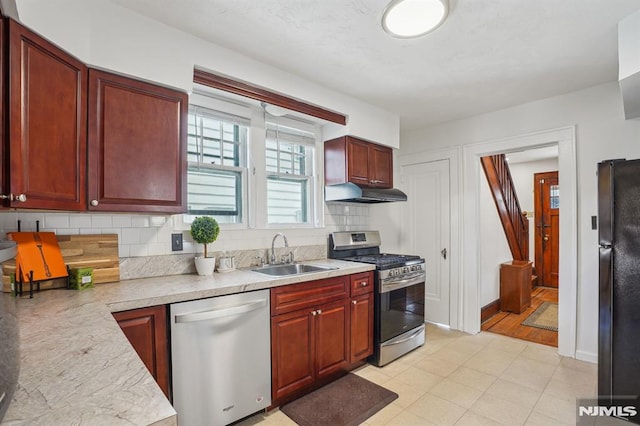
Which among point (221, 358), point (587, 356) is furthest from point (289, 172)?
point (587, 356)

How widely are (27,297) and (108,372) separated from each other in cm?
121

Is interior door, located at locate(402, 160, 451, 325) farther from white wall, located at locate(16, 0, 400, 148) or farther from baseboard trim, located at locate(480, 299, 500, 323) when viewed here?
white wall, located at locate(16, 0, 400, 148)

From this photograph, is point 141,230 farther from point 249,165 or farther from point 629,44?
point 629,44

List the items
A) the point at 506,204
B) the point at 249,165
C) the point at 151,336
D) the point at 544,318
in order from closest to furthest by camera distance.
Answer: the point at 151,336 < the point at 249,165 < the point at 544,318 < the point at 506,204

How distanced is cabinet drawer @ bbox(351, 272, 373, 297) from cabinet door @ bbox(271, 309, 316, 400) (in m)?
0.49

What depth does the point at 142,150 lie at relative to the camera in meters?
1.88

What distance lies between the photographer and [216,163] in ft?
8.69

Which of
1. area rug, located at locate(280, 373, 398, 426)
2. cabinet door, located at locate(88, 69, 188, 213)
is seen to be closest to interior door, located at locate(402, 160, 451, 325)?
area rug, located at locate(280, 373, 398, 426)

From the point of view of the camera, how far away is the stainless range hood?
309 centimetres

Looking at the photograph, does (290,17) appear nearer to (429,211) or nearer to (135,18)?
(135,18)

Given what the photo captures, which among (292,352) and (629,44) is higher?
(629,44)

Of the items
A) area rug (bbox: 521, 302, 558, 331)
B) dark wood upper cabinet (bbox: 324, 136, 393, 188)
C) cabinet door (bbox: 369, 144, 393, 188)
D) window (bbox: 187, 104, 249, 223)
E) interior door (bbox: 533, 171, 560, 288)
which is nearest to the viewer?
window (bbox: 187, 104, 249, 223)

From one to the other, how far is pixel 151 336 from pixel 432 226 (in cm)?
330

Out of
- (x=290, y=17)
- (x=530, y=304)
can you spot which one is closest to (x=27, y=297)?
(x=290, y=17)
